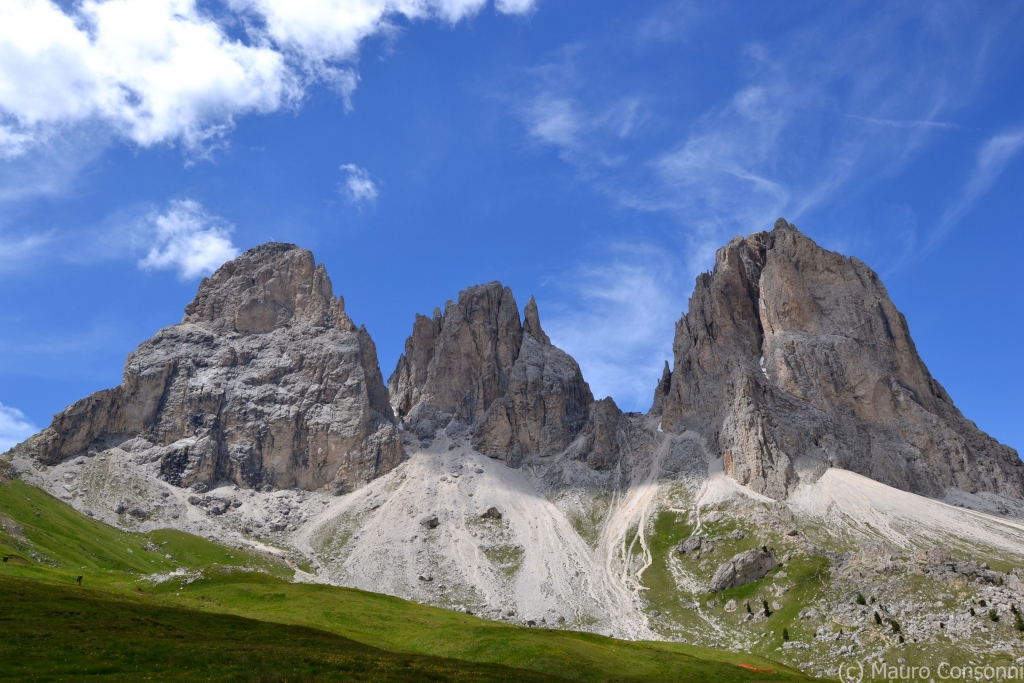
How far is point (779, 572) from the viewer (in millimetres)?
127812

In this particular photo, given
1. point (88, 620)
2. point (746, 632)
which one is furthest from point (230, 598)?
point (746, 632)

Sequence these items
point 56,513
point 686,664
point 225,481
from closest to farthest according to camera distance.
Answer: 1. point 686,664
2. point 56,513
3. point 225,481

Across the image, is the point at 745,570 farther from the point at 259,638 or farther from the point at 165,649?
the point at 165,649

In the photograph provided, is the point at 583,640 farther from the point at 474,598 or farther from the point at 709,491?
the point at 709,491

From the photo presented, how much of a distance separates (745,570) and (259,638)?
9909cm

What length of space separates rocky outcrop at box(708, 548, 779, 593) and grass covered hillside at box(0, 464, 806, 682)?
154 feet

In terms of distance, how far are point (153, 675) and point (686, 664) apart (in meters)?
49.3

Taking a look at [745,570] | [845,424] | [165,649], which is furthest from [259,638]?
[845,424]

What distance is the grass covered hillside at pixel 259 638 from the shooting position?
4409 centimetres

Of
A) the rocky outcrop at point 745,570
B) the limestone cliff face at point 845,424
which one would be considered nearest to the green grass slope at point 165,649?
the rocky outcrop at point 745,570

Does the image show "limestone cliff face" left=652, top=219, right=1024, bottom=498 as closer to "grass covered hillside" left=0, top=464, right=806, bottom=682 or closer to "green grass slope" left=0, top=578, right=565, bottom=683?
"grass covered hillside" left=0, top=464, right=806, bottom=682

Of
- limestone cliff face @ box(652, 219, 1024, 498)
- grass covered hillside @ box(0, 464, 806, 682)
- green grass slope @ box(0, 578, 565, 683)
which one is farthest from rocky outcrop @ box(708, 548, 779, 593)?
green grass slope @ box(0, 578, 565, 683)

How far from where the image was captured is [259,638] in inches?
2271

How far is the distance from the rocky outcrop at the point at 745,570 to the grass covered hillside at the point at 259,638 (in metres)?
46.8
